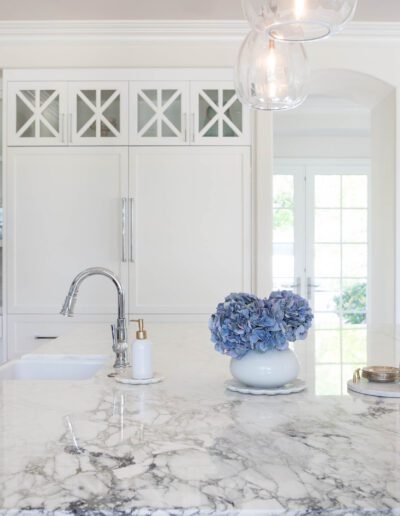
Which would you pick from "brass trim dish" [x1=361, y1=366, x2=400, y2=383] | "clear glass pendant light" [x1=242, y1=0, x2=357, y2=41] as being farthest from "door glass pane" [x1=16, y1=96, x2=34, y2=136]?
"brass trim dish" [x1=361, y1=366, x2=400, y2=383]

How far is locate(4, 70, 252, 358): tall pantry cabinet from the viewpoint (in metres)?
3.61

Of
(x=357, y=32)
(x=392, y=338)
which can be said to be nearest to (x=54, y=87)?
(x=357, y=32)

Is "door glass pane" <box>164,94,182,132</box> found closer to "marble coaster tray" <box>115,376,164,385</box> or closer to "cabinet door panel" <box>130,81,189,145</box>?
"cabinet door panel" <box>130,81,189,145</box>

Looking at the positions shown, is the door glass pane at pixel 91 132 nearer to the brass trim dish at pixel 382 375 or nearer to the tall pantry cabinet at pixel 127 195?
the tall pantry cabinet at pixel 127 195

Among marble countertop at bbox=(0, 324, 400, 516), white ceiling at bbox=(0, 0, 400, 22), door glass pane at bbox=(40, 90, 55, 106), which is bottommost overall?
marble countertop at bbox=(0, 324, 400, 516)

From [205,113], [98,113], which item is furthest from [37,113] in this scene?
[205,113]

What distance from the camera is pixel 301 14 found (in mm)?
1383

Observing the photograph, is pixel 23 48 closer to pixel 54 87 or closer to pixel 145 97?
pixel 54 87

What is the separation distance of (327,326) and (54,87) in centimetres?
221

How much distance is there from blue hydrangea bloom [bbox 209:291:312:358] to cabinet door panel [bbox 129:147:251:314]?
221 cm

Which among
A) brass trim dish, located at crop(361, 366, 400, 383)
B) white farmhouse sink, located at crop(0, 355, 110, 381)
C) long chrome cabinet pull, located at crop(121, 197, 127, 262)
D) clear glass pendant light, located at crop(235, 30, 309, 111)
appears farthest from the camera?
long chrome cabinet pull, located at crop(121, 197, 127, 262)

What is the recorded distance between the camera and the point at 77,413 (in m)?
1.22

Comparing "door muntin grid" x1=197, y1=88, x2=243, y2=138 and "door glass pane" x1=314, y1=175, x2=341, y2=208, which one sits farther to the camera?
"door glass pane" x1=314, y1=175, x2=341, y2=208

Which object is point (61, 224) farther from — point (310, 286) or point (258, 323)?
point (310, 286)
